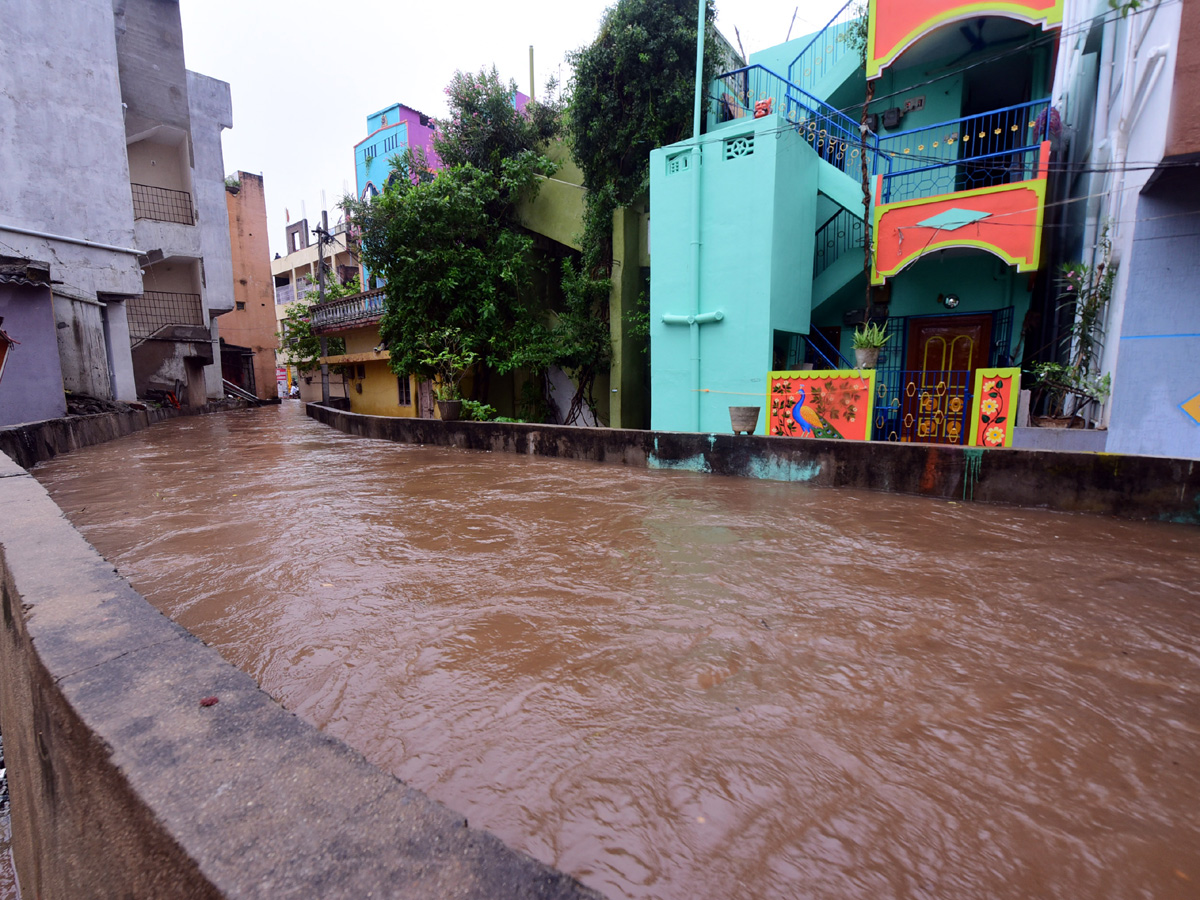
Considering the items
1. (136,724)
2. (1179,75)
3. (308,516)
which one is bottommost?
(308,516)

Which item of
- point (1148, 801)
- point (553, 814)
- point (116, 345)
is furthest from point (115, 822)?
point (116, 345)

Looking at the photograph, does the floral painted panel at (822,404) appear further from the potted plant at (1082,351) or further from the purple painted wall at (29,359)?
the purple painted wall at (29,359)

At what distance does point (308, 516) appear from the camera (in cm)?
555

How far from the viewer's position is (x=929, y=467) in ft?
19.4

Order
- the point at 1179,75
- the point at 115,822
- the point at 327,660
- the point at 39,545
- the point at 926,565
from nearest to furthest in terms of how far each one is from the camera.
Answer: the point at 115,822 < the point at 39,545 < the point at 327,660 < the point at 926,565 < the point at 1179,75

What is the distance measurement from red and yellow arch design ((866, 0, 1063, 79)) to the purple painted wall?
15.0 meters

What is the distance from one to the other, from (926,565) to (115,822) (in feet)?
13.6

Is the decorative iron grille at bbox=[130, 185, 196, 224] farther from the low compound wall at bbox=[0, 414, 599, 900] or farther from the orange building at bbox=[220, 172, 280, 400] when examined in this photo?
the low compound wall at bbox=[0, 414, 599, 900]

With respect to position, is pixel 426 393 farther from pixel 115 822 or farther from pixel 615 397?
pixel 115 822

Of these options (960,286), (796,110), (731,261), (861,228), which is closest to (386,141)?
(796,110)

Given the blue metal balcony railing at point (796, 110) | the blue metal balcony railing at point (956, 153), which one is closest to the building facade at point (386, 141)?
the blue metal balcony railing at point (796, 110)

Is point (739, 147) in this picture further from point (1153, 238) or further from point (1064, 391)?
point (1064, 391)

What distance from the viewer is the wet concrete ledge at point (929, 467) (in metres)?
4.91

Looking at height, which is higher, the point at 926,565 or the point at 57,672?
the point at 57,672
